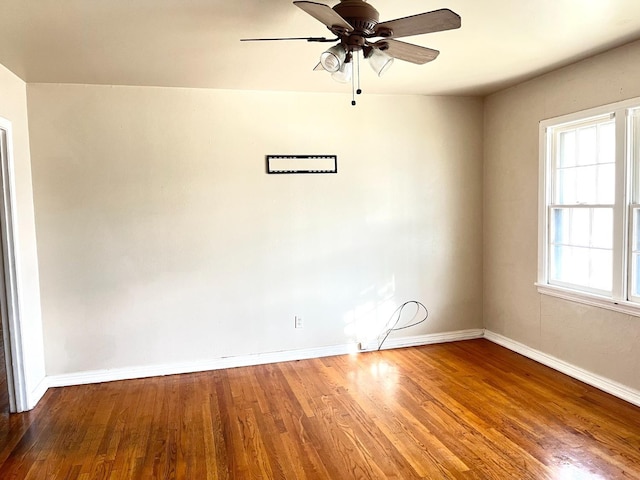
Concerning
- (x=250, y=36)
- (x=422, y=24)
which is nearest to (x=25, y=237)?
(x=250, y=36)

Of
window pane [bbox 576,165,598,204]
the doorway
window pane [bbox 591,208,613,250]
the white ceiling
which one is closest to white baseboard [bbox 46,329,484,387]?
Result: the doorway

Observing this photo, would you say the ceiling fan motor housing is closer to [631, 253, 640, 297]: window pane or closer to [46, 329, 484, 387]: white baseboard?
[631, 253, 640, 297]: window pane

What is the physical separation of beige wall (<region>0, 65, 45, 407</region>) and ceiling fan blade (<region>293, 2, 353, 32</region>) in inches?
93.1

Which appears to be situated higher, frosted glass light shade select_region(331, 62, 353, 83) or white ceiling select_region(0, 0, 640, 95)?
white ceiling select_region(0, 0, 640, 95)

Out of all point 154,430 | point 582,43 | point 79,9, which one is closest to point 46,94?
point 79,9

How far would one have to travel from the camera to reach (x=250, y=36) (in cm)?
263

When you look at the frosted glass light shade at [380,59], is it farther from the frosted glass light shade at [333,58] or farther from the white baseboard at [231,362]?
the white baseboard at [231,362]

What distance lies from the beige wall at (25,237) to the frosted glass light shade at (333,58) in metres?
2.29

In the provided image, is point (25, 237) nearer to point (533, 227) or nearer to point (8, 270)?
point (8, 270)

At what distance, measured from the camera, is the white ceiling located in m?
2.26

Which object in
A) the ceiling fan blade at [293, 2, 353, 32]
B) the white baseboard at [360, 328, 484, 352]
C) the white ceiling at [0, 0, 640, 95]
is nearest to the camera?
the ceiling fan blade at [293, 2, 353, 32]

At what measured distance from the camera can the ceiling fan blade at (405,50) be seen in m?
2.13

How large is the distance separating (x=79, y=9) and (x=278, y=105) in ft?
6.37

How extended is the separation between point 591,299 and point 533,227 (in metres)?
0.81
